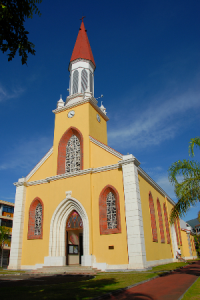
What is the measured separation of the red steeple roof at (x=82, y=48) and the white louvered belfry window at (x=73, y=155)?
9.37 meters

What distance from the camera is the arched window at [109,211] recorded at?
15780mm

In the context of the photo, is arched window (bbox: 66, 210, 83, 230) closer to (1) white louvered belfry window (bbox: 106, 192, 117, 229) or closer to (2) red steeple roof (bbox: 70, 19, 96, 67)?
(1) white louvered belfry window (bbox: 106, 192, 117, 229)

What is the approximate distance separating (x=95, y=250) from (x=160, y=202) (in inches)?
382

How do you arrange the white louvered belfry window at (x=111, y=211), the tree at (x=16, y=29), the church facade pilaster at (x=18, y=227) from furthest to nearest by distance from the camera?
the church facade pilaster at (x=18, y=227), the white louvered belfry window at (x=111, y=211), the tree at (x=16, y=29)

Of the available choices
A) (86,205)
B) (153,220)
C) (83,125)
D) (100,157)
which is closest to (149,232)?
(153,220)

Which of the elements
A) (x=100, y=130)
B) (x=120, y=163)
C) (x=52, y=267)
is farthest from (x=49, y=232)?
(x=100, y=130)

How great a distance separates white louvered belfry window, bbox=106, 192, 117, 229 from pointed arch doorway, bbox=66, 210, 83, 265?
231 cm

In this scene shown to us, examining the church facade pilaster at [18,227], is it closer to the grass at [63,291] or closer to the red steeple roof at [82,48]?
the grass at [63,291]

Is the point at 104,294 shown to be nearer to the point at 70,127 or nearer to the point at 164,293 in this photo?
the point at 164,293

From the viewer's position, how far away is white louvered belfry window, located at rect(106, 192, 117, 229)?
1603 centimetres

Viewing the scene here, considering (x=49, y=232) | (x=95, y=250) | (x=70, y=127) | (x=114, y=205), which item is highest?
(x=70, y=127)

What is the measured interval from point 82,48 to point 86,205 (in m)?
17.0

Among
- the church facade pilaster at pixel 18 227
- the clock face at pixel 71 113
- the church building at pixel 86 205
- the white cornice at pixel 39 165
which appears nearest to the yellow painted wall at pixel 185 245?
the church building at pixel 86 205

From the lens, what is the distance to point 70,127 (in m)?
20.6
